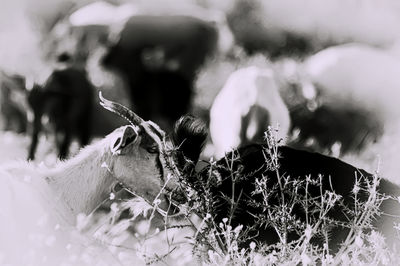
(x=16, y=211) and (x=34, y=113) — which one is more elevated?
(x=34, y=113)

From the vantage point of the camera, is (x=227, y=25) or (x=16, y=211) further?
(x=227, y=25)

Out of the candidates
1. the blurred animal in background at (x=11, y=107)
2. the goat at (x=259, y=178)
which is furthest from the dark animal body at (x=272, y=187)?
the blurred animal in background at (x=11, y=107)

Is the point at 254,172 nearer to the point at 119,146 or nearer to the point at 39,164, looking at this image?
the point at 119,146

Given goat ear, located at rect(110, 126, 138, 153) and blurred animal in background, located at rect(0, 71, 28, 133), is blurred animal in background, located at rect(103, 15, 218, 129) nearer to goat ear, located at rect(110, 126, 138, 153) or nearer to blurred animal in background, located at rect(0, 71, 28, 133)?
goat ear, located at rect(110, 126, 138, 153)

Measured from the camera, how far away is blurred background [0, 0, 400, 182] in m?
1.38

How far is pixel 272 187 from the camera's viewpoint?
1.41 m

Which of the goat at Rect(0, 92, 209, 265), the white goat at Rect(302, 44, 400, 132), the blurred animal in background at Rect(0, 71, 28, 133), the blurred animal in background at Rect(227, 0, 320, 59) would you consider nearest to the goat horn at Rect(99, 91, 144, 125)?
the goat at Rect(0, 92, 209, 265)

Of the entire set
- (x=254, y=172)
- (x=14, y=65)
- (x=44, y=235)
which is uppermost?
(x=14, y=65)

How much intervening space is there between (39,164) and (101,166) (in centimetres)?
14

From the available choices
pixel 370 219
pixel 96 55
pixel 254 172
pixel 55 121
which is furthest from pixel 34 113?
pixel 370 219

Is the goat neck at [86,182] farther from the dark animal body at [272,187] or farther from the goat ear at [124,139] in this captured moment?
the dark animal body at [272,187]

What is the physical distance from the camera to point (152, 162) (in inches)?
53.9

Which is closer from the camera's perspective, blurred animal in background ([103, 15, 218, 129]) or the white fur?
the white fur

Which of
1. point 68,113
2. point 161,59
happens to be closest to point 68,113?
point 68,113
